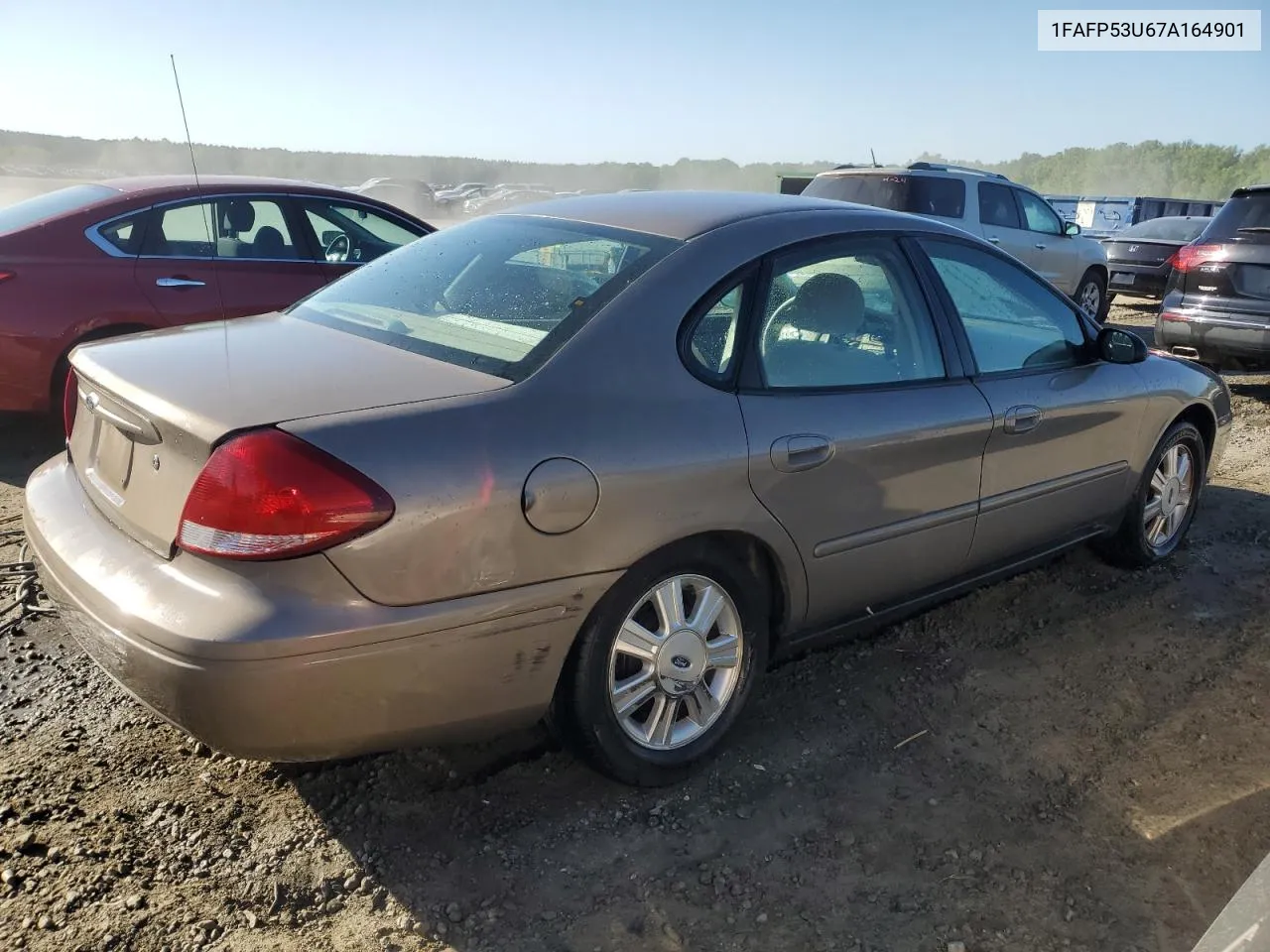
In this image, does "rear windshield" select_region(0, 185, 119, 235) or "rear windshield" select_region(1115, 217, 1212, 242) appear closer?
"rear windshield" select_region(0, 185, 119, 235)

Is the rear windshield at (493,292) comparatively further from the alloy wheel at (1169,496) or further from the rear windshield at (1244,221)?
the rear windshield at (1244,221)

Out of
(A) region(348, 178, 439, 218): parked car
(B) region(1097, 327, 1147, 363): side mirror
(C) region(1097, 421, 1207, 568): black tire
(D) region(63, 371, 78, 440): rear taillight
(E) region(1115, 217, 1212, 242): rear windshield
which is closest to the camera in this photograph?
(D) region(63, 371, 78, 440): rear taillight

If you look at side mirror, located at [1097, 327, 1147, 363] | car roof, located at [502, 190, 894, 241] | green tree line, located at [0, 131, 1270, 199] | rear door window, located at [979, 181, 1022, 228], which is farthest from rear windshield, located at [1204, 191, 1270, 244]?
green tree line, located at [0, 131, 1270, 199]

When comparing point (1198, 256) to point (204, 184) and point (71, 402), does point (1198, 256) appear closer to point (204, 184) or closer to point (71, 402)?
point (204, 184)

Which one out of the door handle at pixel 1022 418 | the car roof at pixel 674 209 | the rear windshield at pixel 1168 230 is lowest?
the rear windshield at pixel 1168 230

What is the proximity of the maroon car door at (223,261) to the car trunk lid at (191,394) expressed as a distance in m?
3.03

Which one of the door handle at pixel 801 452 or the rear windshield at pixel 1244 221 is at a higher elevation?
the rear windshield at pixel 1244 221

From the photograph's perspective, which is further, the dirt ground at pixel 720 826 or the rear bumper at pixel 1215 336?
the rear bumper at pixel 1215 336

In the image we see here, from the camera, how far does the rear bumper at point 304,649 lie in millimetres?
2154

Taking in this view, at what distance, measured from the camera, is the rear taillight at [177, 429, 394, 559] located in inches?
85.1

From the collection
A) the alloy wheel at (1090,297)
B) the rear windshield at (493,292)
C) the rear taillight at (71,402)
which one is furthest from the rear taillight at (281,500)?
the alloy wheel at (1090,297)

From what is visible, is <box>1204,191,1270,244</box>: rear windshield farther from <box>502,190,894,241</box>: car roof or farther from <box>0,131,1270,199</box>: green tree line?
<box>0,131,1270,199</box>: green tree line

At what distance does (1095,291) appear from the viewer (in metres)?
12.8

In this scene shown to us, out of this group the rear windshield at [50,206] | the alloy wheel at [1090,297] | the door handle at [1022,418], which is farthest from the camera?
the alloy wheel at [1090,297]
